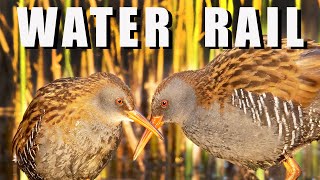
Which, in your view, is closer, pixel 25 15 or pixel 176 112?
pixel 176 112

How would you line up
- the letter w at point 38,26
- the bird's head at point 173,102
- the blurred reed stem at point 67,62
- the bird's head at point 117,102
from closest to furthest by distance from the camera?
the bird's head at point 117,102
the bird's head at point 173,102
the letter w at point 38,26
the blurred reed stem at point 67,62

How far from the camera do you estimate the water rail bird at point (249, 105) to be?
551 centimetres

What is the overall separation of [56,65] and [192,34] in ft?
2.66

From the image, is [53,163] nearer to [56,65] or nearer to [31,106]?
[31,106]

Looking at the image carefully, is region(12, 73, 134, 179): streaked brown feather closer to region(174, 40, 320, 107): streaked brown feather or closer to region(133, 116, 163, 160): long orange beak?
region(133, 116, 163, 160): long orange beak

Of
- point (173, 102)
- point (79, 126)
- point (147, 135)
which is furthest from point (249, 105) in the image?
point (79, 126)

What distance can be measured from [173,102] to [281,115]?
1.80ft

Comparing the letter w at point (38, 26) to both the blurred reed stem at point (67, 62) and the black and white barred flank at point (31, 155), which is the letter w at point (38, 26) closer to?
→ the blurred reed stem at point (67, 62)

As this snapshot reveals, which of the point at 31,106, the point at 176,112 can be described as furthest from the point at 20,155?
the point at 176,112

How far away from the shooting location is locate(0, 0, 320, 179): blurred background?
21.0ft

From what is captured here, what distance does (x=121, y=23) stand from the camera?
6.36 meters

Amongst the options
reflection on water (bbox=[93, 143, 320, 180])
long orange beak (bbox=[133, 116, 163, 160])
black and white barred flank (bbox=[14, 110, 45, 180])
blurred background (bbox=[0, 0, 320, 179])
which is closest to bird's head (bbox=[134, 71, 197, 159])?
long orange beak (bbox=[133, 116, 163, 160])

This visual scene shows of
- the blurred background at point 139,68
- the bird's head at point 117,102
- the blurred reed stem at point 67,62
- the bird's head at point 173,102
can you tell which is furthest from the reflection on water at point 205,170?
the bird's head at point 117,102

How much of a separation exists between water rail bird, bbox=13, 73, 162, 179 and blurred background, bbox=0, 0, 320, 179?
904mm
